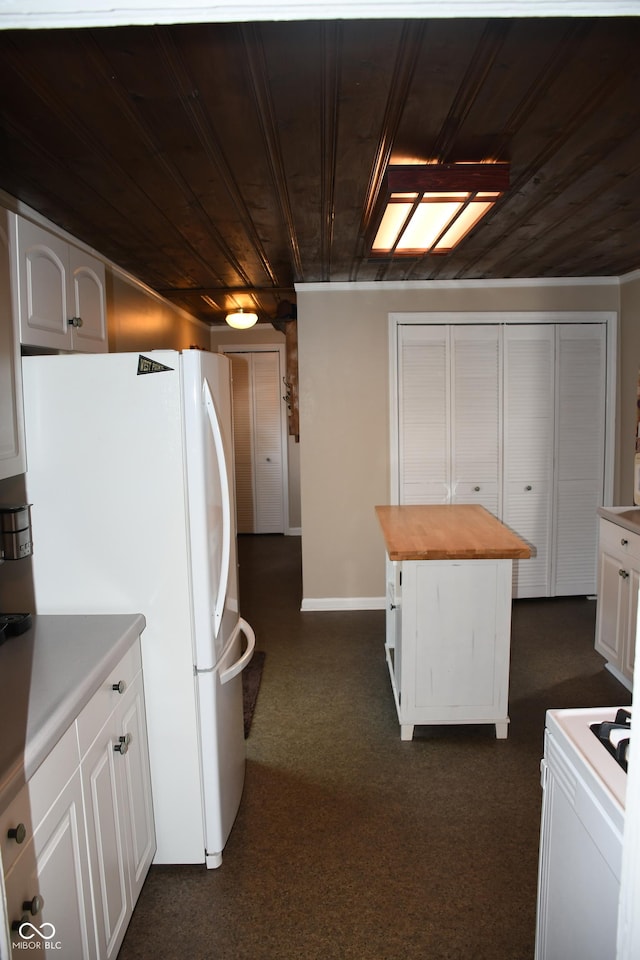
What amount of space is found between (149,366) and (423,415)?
2802 mm

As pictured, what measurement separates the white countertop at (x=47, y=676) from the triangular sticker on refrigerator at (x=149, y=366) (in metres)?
0.80

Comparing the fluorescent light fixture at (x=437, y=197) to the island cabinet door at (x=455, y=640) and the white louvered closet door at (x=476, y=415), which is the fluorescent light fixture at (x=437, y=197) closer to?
the island cabinet door at (x=455, y=640)

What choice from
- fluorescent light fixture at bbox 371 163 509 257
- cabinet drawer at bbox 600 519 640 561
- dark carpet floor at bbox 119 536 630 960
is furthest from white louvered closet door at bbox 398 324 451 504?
fluorescent light fixture at bbox 371 163 509 257

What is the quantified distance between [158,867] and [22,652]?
3.13ft

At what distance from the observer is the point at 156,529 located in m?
1.95

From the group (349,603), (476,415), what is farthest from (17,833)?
(476,415)

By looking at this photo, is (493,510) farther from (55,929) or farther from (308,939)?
(55,929)

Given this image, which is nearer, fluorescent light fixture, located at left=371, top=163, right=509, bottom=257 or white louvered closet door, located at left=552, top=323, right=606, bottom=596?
fluorescent light fixture, located at left=371, top=163, right=509, bottom=257

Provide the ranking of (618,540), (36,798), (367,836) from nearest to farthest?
(36,798)
(367,836)
(618,540)

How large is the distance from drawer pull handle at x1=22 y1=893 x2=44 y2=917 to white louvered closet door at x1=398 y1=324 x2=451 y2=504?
3.46 metres

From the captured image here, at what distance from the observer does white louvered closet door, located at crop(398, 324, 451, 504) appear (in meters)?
4.31

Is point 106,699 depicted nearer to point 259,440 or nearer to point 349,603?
point 349,603

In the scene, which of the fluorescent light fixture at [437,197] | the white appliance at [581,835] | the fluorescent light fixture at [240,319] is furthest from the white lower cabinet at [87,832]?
the fluorescent light fixture at [240,319]

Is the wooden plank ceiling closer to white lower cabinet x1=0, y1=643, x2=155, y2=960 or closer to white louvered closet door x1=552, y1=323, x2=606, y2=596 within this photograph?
white louvered closet door x1=552, y1=323, x2=606, y2=596
